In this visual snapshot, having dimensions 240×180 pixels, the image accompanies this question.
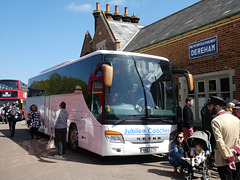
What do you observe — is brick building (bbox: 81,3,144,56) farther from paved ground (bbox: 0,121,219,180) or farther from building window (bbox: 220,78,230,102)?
paved ground (bbox: 0,121,219,180)

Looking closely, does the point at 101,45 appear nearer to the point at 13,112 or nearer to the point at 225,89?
the point at 13,112

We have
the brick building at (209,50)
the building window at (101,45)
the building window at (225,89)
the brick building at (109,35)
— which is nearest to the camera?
the brick building at (209,50)

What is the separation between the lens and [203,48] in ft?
37.1

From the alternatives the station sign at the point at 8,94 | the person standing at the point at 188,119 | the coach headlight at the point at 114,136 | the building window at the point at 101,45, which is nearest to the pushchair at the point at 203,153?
the person standing at the point at 188,119

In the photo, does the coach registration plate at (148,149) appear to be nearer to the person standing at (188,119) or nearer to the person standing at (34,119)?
the person standing at (188,119)

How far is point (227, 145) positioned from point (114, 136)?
3.46 m

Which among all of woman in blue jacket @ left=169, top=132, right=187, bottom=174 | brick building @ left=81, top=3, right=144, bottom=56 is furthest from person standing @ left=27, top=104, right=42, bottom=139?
brick building @ left=81, top=3, right=144, bottom=56

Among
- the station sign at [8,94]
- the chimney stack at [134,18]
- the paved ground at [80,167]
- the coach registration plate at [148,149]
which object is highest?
the chimney stack at [134,18]

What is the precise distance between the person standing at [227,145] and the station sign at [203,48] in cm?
724

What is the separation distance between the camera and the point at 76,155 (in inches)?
339

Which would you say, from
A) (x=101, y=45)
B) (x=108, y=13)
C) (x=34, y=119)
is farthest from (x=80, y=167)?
(x=108, y=13)

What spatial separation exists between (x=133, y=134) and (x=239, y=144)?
130 inches

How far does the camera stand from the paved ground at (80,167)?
599cm

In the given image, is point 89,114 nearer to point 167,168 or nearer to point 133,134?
point 133,134
